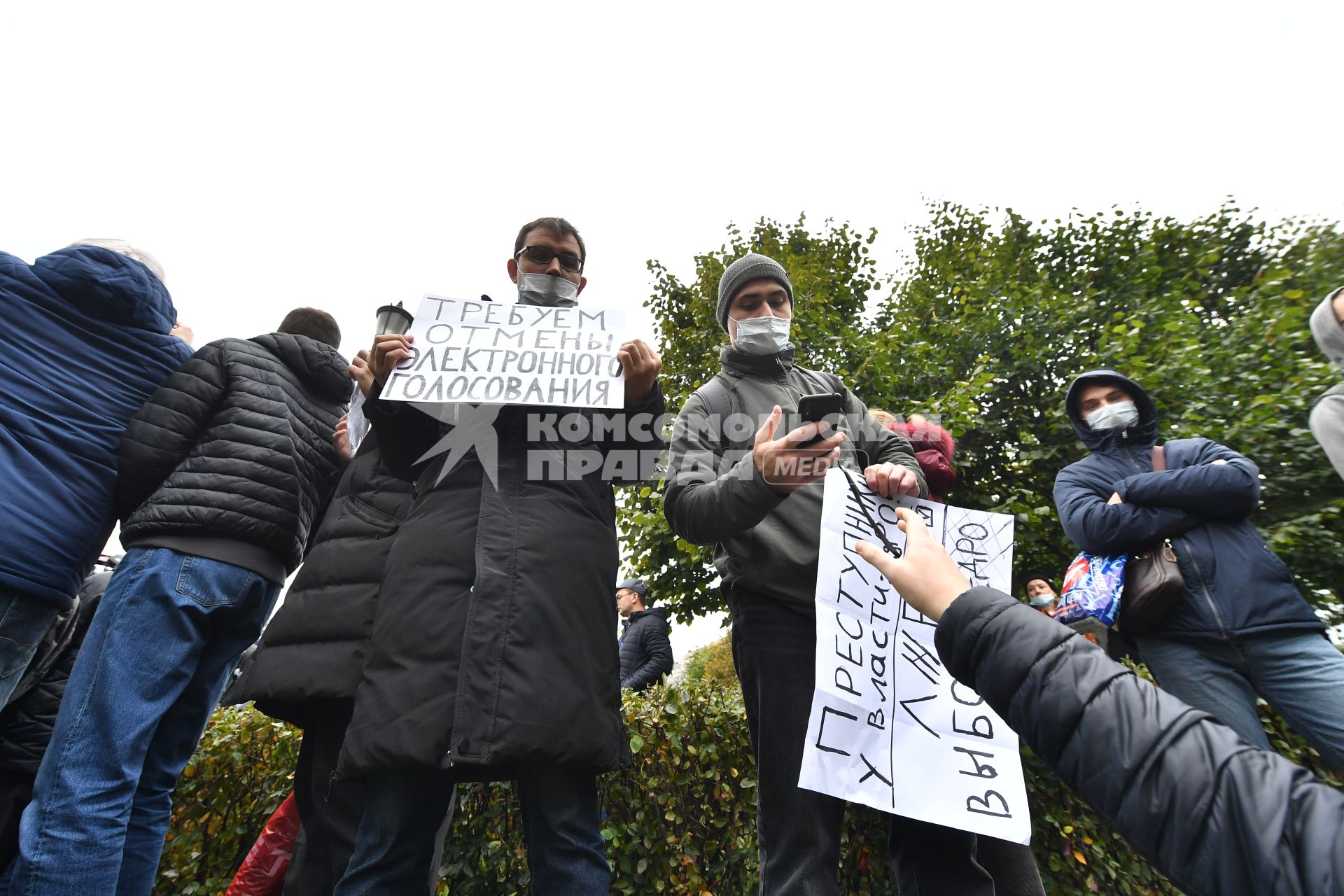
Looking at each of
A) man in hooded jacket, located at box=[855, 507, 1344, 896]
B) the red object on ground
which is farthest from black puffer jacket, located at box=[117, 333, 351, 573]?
Answer: man in hooded jacket, located at box=[855, 507, 1344, 896]

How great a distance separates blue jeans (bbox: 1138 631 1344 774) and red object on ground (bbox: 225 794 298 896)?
3.22m

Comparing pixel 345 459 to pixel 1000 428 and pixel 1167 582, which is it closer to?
pixel 1167 582

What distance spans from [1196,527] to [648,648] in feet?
15.0

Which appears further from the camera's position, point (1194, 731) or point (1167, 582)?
point (1167, 582)

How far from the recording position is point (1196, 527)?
2541 millimetres

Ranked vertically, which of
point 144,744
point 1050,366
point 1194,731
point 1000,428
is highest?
point 1050,366

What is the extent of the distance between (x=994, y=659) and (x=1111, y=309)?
13530 millimetres

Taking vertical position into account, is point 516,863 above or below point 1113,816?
below

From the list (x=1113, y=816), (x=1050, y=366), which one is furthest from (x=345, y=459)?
(x=1050, y=366)

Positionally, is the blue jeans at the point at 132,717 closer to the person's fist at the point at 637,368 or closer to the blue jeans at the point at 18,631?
the blue jeans at the point at 18,631

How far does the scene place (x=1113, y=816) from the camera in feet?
2.92

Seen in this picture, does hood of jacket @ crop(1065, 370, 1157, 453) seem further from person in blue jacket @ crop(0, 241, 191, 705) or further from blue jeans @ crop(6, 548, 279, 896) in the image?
person in blue jacket @ crop(0, 241, 191, 705)

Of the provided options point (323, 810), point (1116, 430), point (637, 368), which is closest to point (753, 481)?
point (637, 368)

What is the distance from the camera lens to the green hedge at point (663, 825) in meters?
2.72
